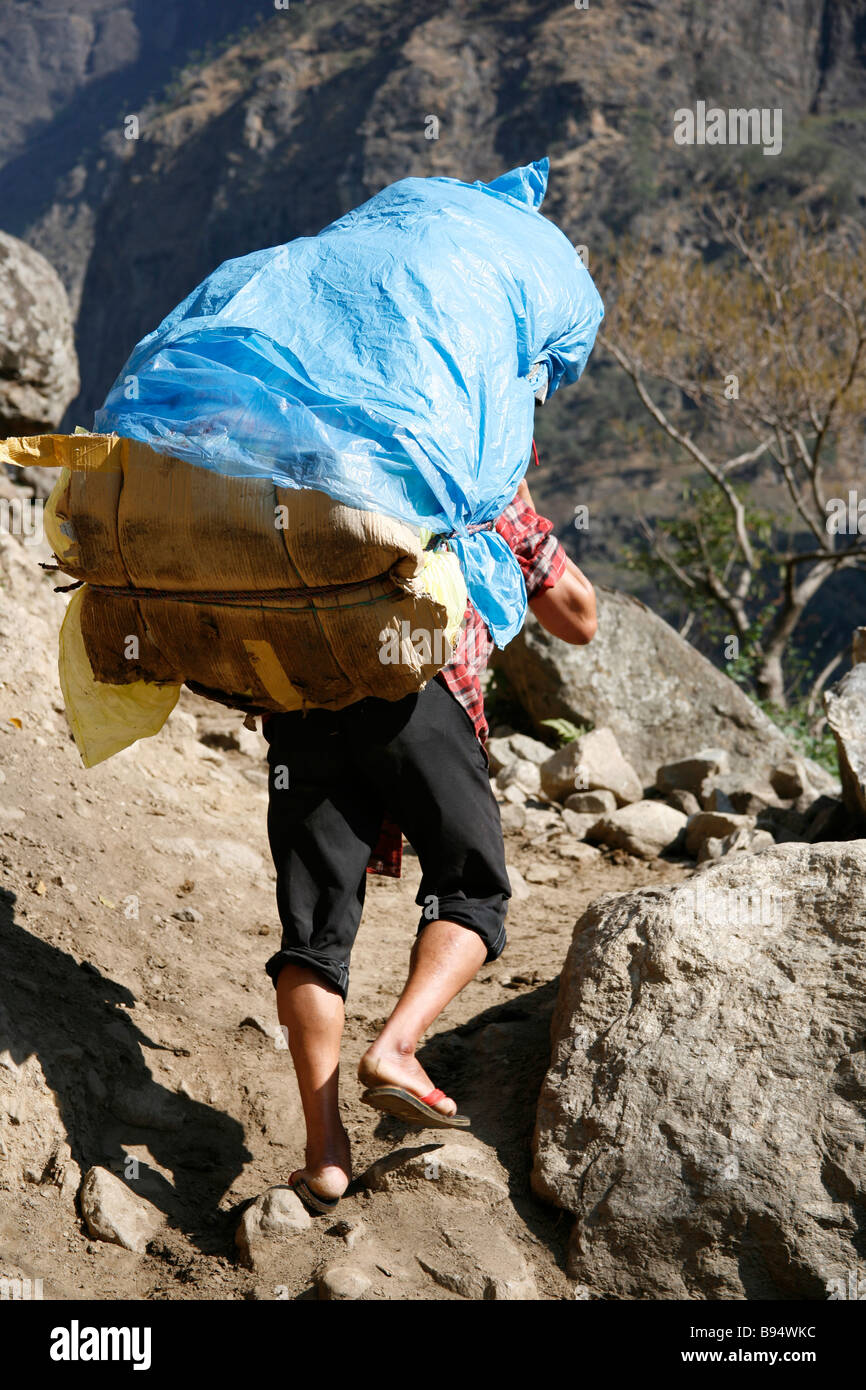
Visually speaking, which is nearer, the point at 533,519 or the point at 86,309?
the point at 533,519

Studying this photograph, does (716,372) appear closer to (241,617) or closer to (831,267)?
(831,267)

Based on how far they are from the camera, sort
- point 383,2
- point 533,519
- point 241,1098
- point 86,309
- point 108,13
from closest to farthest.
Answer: point 533,519, point 241,1098, point 383,2, point 86,309, point 108,13

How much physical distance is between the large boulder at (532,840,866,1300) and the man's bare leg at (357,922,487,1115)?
1.04 feet

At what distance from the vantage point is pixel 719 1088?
2320 mm

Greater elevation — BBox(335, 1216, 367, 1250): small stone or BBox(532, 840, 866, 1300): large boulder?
BBox(532, 840, 866, 1300): large boulder

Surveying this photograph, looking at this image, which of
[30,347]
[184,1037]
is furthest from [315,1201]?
[30,347]

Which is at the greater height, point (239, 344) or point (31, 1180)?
point (239, 344)

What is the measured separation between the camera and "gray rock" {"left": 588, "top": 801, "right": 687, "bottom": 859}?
15.6ft

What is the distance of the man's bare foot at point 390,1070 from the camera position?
7.20 feet

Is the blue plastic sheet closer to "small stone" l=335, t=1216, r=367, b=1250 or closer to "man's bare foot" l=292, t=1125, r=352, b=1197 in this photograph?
"man's bare foot" l=292, t=1125, r=352, b=1197

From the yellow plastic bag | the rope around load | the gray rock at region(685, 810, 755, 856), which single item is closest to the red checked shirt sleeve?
the rope around load

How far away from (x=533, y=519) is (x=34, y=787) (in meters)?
2.00

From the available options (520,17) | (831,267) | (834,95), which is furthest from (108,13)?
(831,267)

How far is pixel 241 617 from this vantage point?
2139 millimetres
